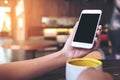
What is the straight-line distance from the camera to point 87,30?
492 millimetres

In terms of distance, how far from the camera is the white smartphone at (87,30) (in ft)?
1.59

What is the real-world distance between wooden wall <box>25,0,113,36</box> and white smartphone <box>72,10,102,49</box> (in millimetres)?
1086

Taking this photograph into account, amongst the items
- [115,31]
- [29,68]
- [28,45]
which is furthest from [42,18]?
[29,68]

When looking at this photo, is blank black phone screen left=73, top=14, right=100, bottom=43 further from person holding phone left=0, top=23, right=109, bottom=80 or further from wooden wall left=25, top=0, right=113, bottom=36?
wooden wall left=25, top=0, right=113, bottom=36

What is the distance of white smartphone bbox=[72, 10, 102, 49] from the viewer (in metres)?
0.48

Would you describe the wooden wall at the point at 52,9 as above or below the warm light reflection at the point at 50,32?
above

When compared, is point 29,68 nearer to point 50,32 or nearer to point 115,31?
point 50,32

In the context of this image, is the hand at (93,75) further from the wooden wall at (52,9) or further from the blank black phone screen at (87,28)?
the wooden wall at (52,9)

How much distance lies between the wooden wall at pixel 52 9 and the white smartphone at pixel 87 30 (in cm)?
109

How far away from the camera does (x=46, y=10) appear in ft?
5.30

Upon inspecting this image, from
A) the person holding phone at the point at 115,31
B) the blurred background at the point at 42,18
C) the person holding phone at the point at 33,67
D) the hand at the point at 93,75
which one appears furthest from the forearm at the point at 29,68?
the person holding phone at the point at 115,31

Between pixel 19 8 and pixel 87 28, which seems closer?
pixel 87 28

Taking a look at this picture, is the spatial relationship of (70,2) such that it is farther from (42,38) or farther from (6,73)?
(6,73)

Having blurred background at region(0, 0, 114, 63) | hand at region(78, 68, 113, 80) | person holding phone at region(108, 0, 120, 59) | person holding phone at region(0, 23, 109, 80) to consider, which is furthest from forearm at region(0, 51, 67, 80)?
person holding phone at region(108, 0, 120, 59)
